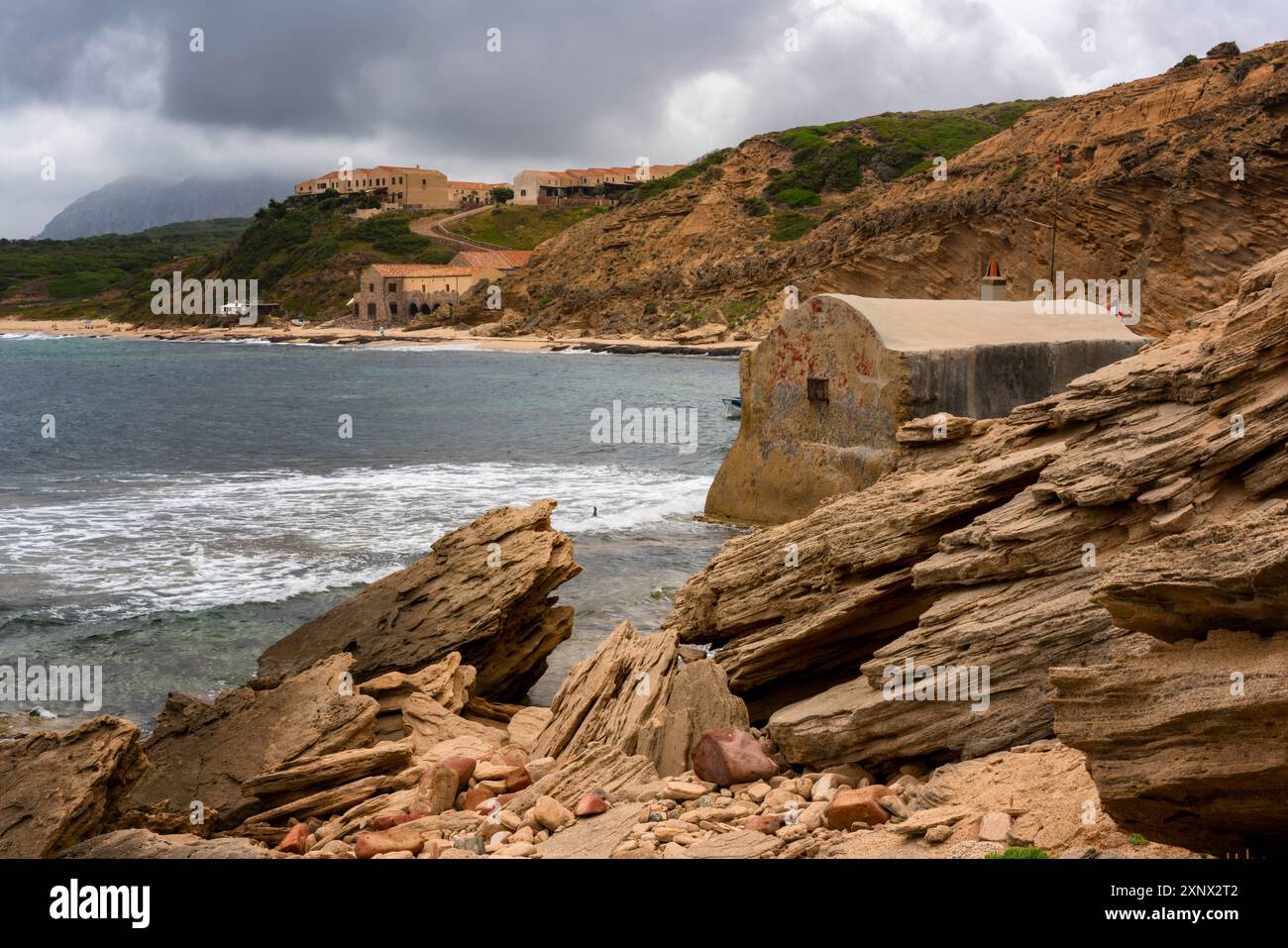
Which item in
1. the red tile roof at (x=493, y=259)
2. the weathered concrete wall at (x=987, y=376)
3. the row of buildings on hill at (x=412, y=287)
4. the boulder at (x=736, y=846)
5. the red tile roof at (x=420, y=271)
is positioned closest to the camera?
the boulder at (x=736, y=846)

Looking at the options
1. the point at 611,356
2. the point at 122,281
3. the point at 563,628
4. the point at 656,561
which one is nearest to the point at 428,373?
the point at 611,356

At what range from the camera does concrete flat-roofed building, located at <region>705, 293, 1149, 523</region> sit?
16.9 meters

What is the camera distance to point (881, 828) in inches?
268

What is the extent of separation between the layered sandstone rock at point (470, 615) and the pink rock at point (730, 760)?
4.41 metres

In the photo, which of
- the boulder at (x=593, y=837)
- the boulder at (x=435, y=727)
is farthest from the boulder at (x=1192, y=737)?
the boulder at (x=435, y=727)

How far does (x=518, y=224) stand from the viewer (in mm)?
150125

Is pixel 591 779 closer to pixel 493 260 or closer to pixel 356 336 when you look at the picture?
pixel 356 336

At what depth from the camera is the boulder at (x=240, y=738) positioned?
9523 mm

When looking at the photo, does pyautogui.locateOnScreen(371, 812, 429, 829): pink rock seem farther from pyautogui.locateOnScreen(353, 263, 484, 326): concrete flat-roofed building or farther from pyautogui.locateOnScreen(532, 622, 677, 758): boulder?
pyautogui.locateOnScreen(353, 263, 484, 326): concrete flat-roofed building

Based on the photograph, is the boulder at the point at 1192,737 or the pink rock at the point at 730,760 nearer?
the boulder at the point at 1192,737

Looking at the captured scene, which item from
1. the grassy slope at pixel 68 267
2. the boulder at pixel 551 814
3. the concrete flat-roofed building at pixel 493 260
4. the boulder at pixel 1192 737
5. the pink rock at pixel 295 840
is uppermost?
the grassy slope at pixel 68 267

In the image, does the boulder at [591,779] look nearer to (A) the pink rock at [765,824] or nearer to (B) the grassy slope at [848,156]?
(A) the pink rock at [765,824]
